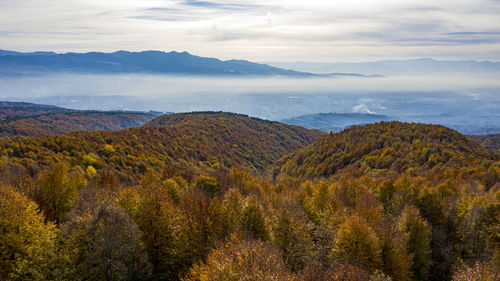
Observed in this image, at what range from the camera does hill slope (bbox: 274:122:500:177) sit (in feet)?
282

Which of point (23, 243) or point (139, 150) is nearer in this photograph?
point (23, 243)

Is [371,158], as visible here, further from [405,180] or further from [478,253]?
[478,253]

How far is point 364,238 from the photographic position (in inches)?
1129

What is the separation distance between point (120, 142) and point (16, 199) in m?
89.9

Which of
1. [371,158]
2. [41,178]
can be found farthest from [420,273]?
[371,158]

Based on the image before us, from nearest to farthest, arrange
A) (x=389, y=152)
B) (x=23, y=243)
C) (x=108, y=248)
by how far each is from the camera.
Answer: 1. (x=23, y=243)
2. (x=108, y=248)
3. (x=389, y=152)

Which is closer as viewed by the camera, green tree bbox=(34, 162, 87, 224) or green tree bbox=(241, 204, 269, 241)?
green tree bbox=(241, 204, 269, 241)

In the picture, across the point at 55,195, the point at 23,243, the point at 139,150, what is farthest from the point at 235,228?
the point at 139,150

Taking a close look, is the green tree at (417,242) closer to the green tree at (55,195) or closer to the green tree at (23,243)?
the green tree at (23,243)

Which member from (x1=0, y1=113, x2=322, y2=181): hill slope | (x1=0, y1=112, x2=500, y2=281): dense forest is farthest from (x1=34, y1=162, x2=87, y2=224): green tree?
(x1=0, y1=113, x2=322, y2=181): hill slope

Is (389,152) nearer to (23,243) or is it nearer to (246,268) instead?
(246,268)

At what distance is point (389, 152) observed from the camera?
99500 mm

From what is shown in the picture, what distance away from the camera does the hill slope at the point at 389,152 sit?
86.1 m

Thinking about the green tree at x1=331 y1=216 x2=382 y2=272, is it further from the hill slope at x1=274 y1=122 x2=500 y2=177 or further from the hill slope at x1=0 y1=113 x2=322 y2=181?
the hill slope at x1=274 y1=122 x2=500 y2=177
